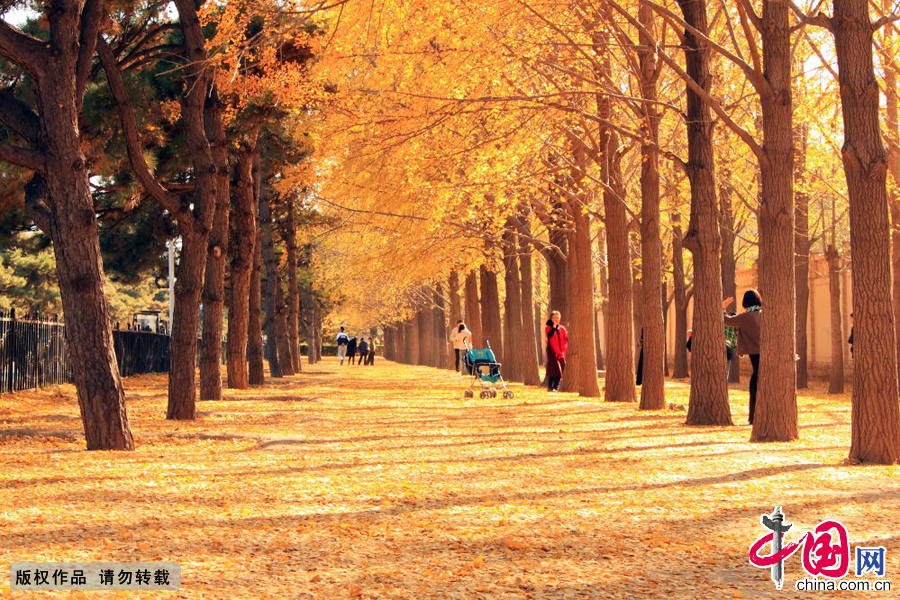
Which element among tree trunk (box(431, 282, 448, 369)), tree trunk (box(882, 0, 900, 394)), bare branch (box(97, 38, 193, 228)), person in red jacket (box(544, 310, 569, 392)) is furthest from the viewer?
tree trunk (box(431, 282, 448, 369))

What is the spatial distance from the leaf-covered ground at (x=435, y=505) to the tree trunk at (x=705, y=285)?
661 millimetres

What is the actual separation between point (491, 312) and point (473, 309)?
378 centimetres

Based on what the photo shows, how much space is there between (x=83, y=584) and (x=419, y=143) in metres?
11.5

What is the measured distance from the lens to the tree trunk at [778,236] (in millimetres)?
12961

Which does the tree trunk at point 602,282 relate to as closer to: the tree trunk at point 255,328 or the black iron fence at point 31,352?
the tree trunk at point 255,328

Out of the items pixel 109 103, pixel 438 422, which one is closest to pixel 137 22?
pixel 109 103

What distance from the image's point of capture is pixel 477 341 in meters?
37.3

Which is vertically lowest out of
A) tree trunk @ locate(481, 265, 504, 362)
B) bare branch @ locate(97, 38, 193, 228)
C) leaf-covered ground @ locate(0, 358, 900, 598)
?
leaf-covered ground @ locate(0, 358, 900, 598)

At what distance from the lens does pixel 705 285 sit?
636 inches

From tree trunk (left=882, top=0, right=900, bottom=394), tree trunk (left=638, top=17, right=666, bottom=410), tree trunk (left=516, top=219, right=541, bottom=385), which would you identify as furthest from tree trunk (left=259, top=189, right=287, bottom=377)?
tree trunk (left=882, top=0, right=900, bottom=394)

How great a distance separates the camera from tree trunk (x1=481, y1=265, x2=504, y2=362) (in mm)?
33469

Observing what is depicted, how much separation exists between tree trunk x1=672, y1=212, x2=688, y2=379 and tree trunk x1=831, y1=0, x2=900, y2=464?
1989 cm

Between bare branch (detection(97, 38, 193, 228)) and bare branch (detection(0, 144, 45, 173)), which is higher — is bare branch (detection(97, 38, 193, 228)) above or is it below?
above

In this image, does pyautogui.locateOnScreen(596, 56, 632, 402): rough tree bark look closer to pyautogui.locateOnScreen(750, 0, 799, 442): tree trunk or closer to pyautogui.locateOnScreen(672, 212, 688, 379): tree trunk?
pyautogui.locateOnScreen(750, 0, 799, 442): tree trunk
